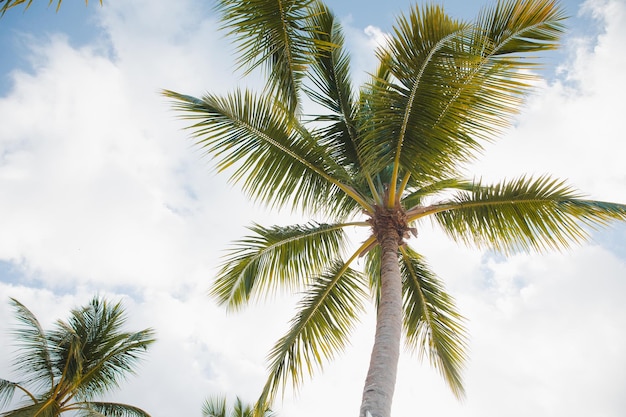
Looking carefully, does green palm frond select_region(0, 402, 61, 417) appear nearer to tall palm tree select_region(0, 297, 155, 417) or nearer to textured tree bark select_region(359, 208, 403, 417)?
tall palm tree select_region(0, 297, 155, 417)

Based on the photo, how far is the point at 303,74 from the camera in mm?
5953

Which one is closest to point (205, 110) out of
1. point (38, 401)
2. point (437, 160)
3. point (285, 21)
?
point (285, 21)

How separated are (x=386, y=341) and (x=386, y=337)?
0.20ft

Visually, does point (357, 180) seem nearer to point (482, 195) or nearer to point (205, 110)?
point (482, 195)

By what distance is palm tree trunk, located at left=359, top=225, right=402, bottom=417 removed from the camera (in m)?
4.36

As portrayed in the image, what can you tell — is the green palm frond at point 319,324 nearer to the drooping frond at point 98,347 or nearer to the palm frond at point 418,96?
the palm frond at point 418,96

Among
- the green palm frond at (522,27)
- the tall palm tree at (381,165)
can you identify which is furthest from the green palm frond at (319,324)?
the green palm frond at (522,27)

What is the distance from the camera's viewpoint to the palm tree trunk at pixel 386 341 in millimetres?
4363

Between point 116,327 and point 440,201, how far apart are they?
9.48m

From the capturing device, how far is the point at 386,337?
5125 mm

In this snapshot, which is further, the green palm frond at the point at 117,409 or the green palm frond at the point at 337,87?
the green palm frond at the point at 117,409

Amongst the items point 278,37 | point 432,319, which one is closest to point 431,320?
point 432,319

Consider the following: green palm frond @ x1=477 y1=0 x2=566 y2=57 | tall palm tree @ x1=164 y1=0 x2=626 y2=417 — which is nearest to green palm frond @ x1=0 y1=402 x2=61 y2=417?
tall palm tree @ x1=164 y1=0 x2=626 y2=417

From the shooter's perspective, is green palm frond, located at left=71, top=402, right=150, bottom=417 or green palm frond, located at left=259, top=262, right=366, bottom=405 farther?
green palm frond, located at left=71, top=402, right=150, bottom=417
